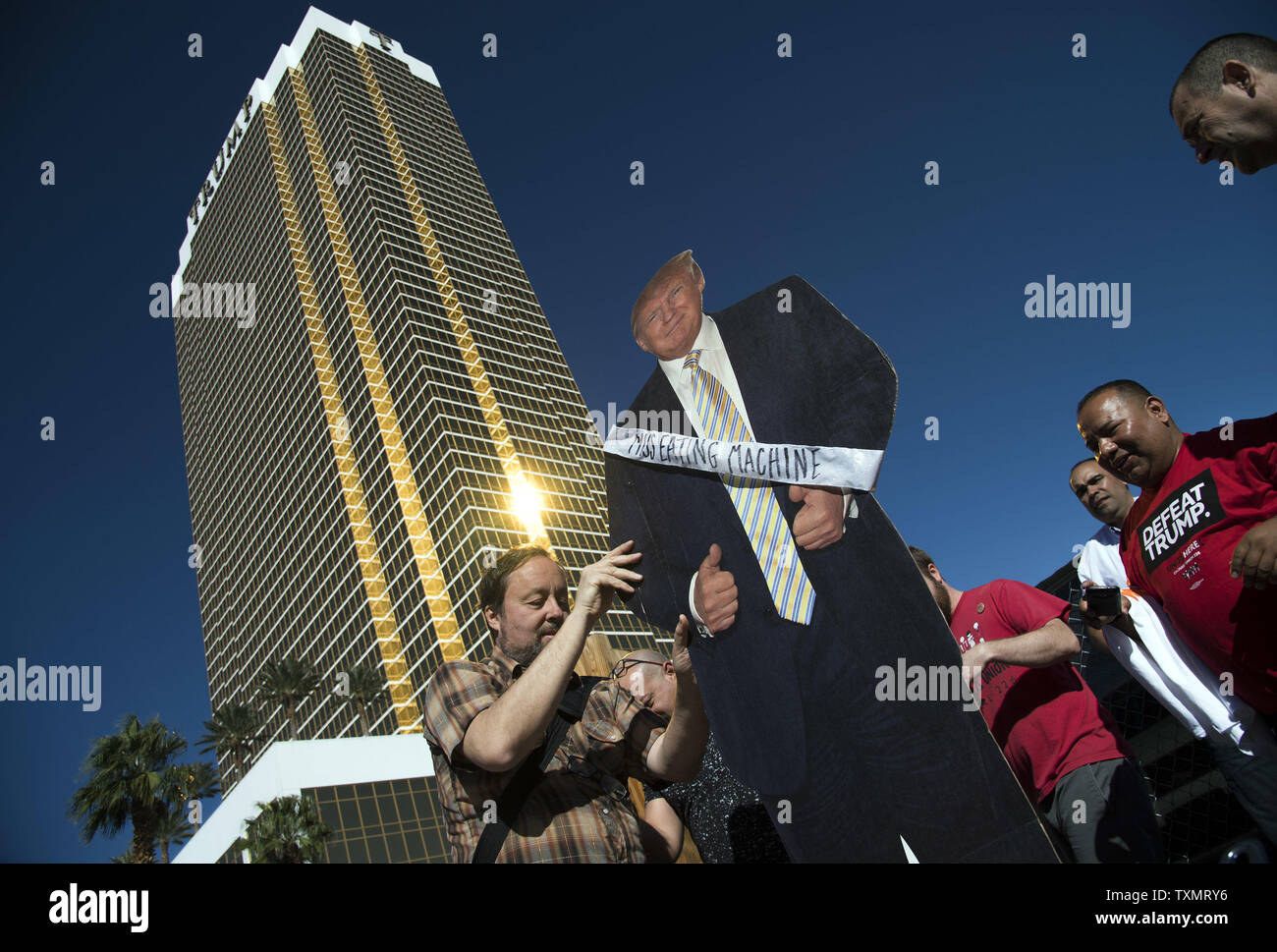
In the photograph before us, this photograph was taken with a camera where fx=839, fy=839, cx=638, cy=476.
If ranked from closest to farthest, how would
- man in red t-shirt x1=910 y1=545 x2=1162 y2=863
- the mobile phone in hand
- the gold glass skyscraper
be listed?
the mobile phone in hand < man in red t-shirt x1=910 y1=545 x2=1162 y2=863 < the gold glass skyscraper

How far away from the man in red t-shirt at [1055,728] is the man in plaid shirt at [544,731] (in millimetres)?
1996

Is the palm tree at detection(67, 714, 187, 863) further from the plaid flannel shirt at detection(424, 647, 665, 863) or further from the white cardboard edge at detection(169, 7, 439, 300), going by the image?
the white cardboard edge at detection(169, 7, 439, 300)

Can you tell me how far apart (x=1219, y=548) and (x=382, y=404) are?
93.1 m

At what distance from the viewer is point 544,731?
3.40 m

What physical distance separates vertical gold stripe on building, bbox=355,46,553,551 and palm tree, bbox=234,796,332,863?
3826cm

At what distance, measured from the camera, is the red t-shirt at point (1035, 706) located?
5023 mm

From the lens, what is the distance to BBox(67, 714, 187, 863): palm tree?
31906 millimetres

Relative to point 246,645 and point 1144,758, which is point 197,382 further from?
point 1144,758

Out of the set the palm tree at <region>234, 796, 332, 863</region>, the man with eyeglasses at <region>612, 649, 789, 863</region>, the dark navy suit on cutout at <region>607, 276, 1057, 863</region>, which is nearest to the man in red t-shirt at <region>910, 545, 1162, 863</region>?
the dark navy suit on cutout at <region>607, 276, 1057, 863</region>
